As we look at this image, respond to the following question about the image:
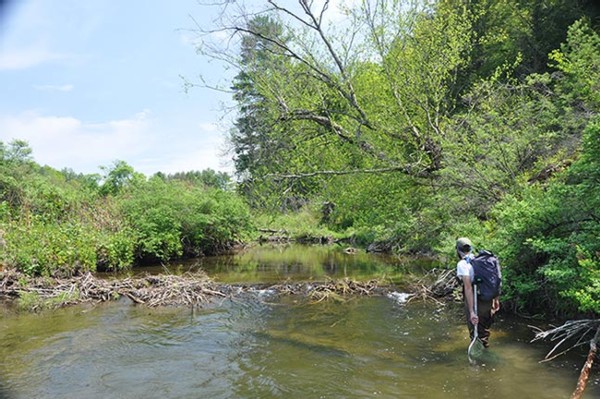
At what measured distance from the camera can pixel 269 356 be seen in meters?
7.91

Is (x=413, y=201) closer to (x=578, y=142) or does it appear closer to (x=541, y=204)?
(x=578, y=142)

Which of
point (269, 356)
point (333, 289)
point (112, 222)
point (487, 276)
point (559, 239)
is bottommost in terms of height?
point (269, 356)

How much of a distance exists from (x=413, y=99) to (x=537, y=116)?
3905mm

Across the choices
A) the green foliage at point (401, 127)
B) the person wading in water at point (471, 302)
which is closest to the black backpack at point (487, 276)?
the person wading in water at point (471, 302)

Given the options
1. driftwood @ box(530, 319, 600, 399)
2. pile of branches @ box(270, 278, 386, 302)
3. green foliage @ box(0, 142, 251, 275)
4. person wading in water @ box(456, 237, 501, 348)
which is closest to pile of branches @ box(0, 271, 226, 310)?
green foliage @ box(0, 142, 251, 275)

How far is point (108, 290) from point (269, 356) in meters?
6.77

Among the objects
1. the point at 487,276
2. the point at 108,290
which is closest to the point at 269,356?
the point at 487,276

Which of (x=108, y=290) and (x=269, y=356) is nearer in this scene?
(x=269, y=356)

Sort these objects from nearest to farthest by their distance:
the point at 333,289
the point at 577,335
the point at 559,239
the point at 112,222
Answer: the point at 559,239
the point at 577,335
the point at 333,289
the point at 112,222

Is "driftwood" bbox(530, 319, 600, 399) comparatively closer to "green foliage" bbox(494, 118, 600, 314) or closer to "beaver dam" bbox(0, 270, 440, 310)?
"green foliage" bbox(494, 118, 600, 314)

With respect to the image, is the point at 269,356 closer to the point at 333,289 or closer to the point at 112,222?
the point at 333,289

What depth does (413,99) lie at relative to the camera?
48.5ft

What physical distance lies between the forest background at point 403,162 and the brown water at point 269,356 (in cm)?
161

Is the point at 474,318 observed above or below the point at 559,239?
below
